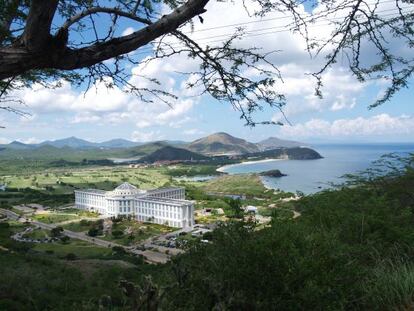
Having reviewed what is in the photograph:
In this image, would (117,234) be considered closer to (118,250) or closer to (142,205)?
(118,250)

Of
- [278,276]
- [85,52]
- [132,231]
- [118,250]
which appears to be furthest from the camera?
[132,231]

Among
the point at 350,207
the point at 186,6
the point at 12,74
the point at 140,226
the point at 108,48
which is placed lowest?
the point at 140,226

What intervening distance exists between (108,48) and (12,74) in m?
0.60

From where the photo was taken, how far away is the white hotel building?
4412 centimetres

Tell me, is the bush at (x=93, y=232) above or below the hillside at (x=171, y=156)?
below

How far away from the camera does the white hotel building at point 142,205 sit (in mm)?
A: 44125

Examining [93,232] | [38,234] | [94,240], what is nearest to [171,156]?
[93,232]

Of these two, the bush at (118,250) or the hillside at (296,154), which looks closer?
the bush at (118,250)

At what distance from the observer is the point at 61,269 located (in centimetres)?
1964

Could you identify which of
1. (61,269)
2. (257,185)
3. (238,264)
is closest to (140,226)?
(61,269)

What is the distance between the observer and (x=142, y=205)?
51094mm

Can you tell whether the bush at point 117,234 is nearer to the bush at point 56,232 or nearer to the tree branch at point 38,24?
the bush at point 56,232

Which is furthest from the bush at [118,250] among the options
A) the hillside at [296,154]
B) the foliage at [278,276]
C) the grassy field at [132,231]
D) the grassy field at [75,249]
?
the hillside at [296,154]

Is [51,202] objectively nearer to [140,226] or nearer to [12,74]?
[140,226]
